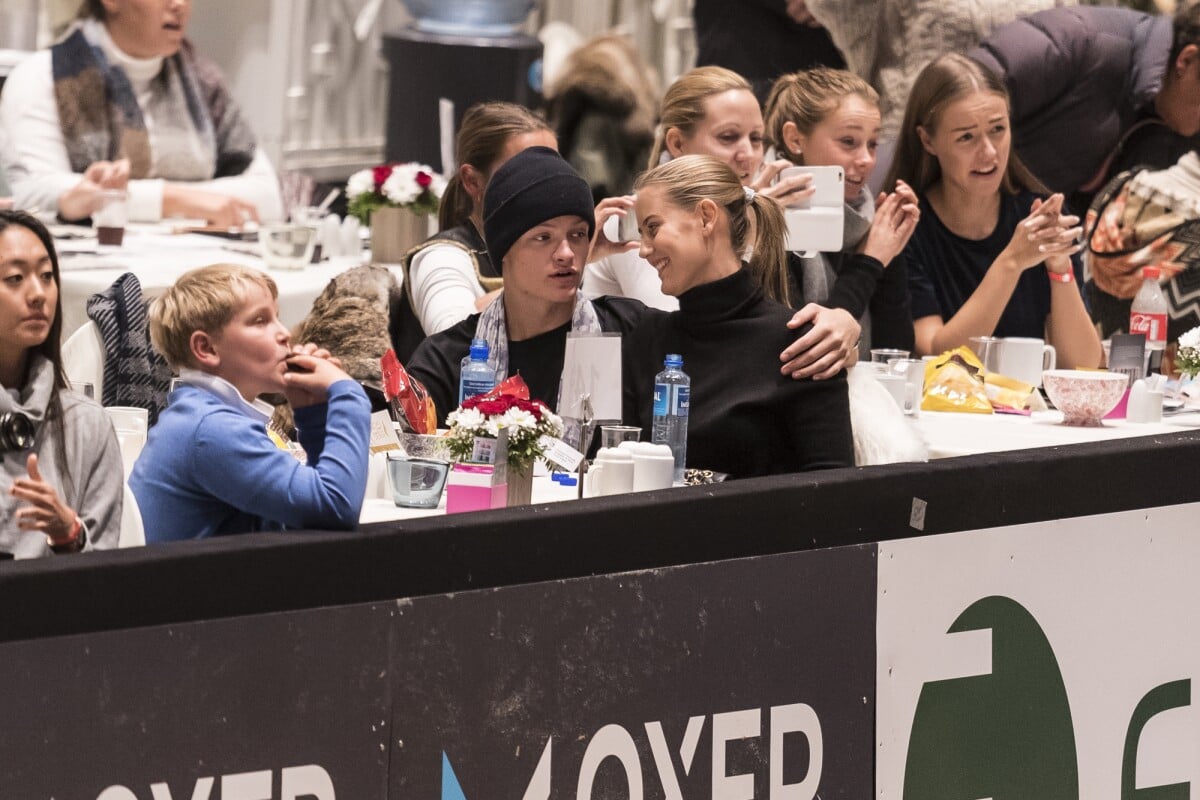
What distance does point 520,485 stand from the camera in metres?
→ 3.12

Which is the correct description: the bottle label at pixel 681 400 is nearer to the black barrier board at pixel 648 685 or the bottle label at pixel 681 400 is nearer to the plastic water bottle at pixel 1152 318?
the black barrier board at pixel 648 685

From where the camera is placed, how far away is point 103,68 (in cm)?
605

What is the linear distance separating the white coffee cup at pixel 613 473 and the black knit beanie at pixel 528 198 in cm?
61

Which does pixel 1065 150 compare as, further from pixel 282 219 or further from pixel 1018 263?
pixel 282 219

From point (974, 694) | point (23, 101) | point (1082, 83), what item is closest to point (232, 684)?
point (974, 694)

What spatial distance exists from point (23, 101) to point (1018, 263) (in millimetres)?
3167

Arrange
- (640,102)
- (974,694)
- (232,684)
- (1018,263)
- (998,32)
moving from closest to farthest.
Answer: (232,684)
(974,694)
(1018,263)
(998,32)
(640,102)

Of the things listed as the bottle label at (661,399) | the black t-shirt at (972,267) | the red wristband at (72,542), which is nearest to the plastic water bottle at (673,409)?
the bottle label at (661,399)

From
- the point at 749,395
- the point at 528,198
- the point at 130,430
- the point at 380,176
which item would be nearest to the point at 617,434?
the point at 749,395

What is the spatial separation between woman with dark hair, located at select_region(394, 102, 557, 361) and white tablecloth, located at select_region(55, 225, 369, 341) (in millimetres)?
798

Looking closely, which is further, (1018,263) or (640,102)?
(640,102)

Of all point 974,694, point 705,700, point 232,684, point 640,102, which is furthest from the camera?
point 640,102

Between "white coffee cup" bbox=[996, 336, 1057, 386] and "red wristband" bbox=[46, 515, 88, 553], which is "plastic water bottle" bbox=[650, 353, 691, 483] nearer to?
"red wristband" bbox=[46, 515, 88, 553]

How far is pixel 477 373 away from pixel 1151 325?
85.8 inches
